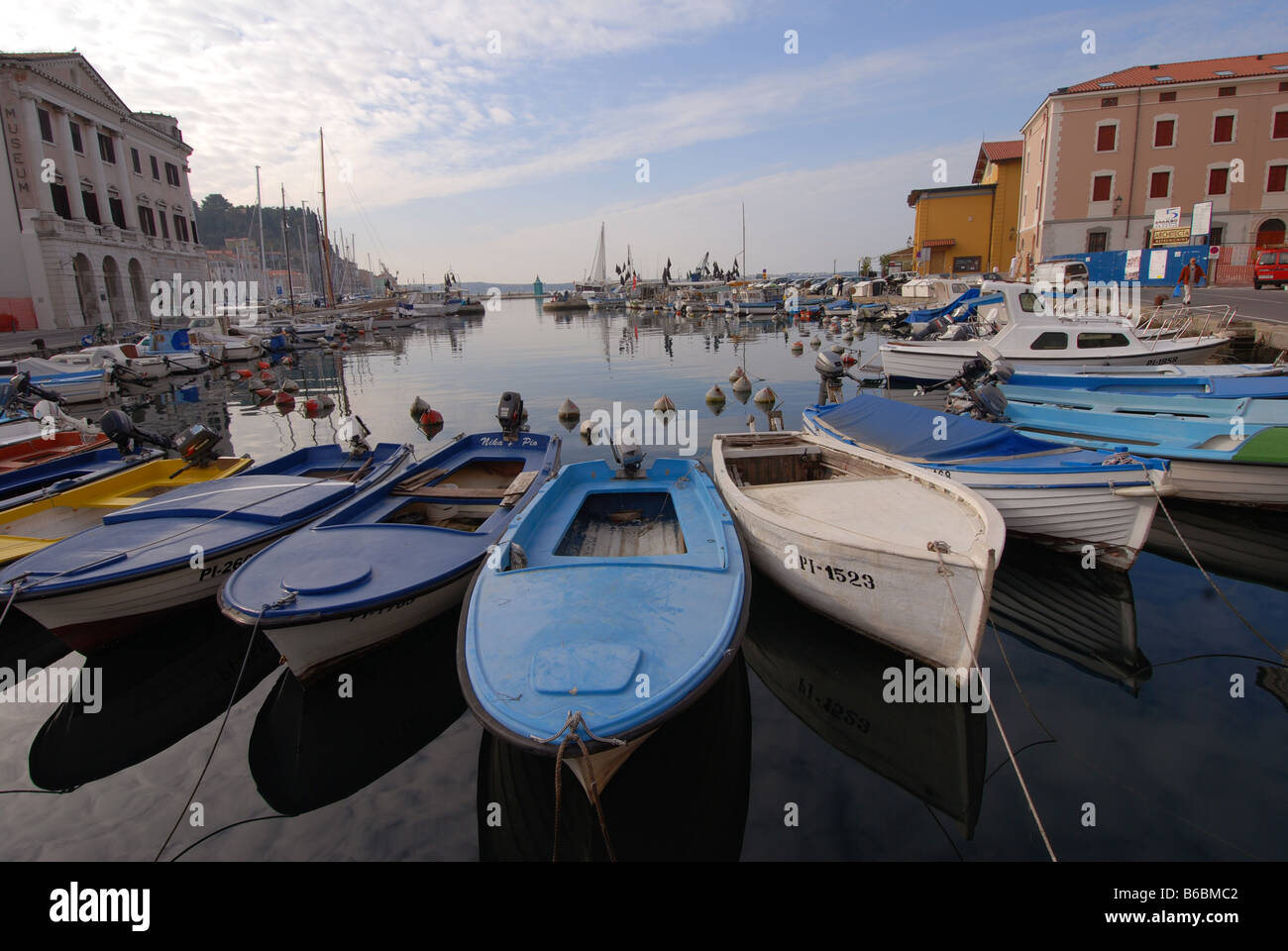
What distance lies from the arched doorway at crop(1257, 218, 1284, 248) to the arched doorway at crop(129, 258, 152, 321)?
76763mm

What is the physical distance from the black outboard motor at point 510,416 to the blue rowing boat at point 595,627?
4.20m

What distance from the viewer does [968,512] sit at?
689 centimetres

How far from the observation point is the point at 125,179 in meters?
44.4

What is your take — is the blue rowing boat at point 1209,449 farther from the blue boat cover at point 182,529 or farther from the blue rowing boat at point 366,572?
the blue boat cover at point 182,529

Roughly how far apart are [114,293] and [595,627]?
5529cm

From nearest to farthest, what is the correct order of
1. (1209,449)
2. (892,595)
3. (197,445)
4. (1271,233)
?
(892,595) → (1209,449) → (197,445) → (1271,233)

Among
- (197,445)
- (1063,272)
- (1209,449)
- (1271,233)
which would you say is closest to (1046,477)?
(1209,449)

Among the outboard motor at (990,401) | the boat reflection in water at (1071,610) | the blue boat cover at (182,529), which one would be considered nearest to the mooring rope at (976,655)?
the boat reflection in water at (1071,610)

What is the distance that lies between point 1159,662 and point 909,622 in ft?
9.63

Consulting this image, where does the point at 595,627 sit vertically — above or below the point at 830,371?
below

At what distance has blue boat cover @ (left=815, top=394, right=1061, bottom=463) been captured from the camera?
9117 millimetres

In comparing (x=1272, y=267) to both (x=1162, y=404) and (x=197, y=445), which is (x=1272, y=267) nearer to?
(x=1162, y=404)
